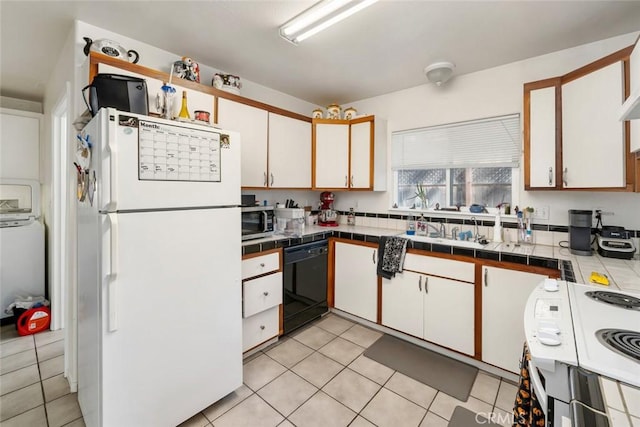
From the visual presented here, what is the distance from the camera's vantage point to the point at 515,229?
2414 millimetres

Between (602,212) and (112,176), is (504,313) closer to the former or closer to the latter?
(602,212)

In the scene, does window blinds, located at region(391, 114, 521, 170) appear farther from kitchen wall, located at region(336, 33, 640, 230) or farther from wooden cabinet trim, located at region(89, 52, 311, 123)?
wooden cabinet trim, located at region(89, 52, 311, 123)

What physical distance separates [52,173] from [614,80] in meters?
4.52

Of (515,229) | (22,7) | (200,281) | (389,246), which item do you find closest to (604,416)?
(200,281)

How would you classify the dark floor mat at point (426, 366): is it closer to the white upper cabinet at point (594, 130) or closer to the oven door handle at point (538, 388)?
the oven door handle at point (538, 388)

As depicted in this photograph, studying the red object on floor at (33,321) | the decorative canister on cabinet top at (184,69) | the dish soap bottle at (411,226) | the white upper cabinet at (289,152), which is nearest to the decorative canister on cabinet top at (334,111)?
the white upper cabinet at (289,152)

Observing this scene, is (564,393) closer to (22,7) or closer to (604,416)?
(604,416)

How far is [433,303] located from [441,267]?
32 centimetres

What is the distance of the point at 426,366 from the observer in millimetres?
2199

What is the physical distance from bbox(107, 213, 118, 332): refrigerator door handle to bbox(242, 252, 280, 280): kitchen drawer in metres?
0.93

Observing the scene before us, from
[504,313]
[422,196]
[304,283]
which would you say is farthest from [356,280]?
[504,313]

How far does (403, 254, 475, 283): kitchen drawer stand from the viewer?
2162mm

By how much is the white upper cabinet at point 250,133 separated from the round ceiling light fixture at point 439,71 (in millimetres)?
1546

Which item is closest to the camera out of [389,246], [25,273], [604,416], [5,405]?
[604,416]
